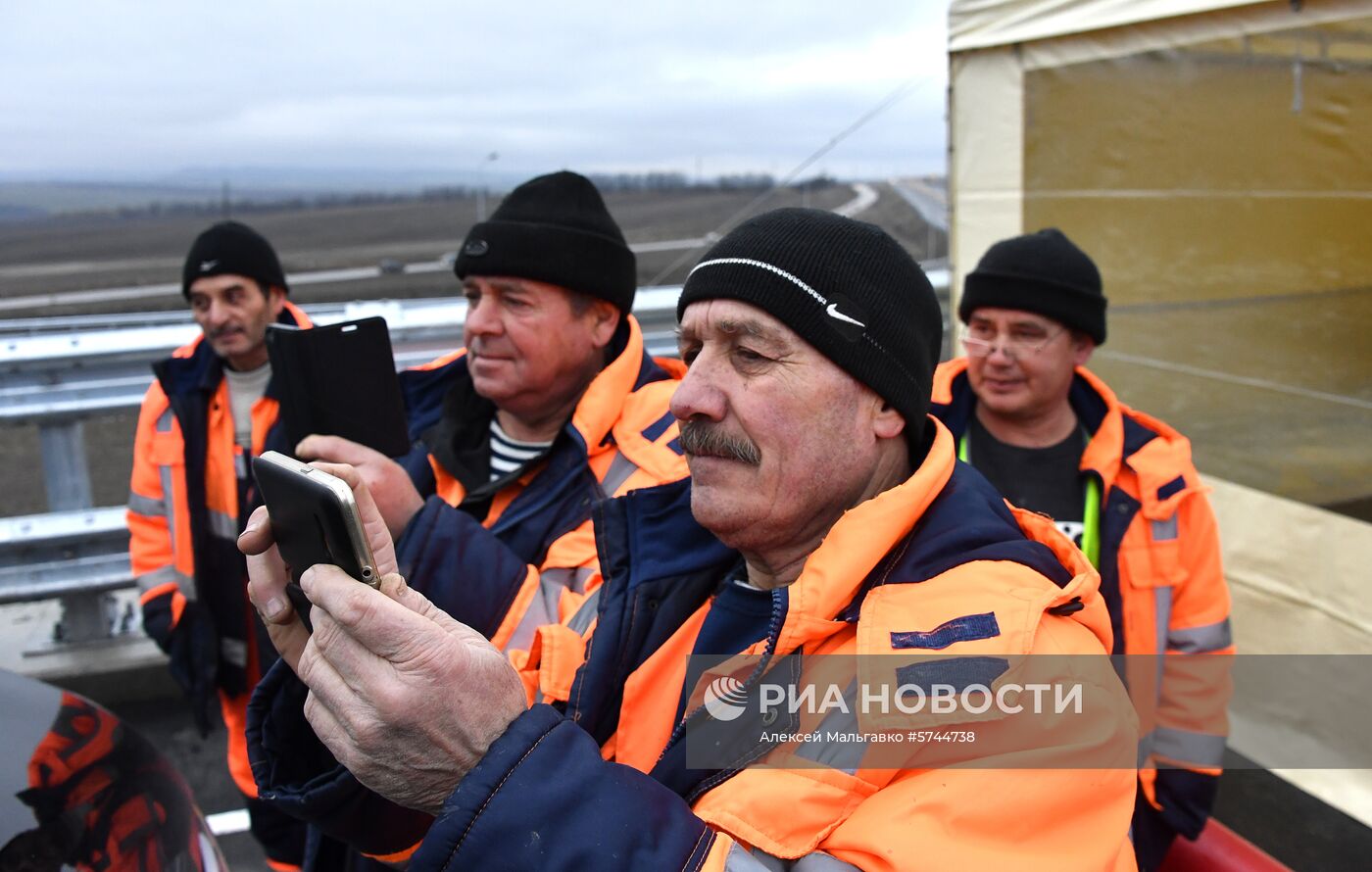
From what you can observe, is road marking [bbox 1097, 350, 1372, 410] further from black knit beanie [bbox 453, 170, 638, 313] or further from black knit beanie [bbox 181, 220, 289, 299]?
black knit beanie [bbox 181, 220, 289, 299]

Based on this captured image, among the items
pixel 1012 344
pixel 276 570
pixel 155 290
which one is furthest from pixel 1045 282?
pixel 155 290

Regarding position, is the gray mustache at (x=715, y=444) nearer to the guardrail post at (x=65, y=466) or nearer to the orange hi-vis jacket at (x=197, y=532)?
the orange hi-vis jacket at (x=197, y=532)

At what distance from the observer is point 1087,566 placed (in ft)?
4.62

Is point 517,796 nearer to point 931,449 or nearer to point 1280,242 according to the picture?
point 931,449

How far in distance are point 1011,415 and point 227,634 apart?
2.47 meters

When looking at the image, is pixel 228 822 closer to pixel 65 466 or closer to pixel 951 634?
pixel 65 466

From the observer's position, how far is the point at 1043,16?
4.01 metres

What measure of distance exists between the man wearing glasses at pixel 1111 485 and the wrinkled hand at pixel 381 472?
1.63 meters

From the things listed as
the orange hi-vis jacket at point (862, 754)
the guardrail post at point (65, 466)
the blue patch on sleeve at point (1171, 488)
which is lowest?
the guardrail post at point (65, 466)

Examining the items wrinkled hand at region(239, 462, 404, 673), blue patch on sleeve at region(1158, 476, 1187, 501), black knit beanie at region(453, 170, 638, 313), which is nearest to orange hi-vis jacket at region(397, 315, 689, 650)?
black knit beanie at region(453, 170, 638, 313)

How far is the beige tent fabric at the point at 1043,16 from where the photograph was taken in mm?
3529

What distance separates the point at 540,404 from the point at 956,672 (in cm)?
164

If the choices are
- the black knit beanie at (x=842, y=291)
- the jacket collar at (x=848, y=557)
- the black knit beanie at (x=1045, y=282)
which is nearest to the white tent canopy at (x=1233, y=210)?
the black knit beanie at (x=1045, y=282)

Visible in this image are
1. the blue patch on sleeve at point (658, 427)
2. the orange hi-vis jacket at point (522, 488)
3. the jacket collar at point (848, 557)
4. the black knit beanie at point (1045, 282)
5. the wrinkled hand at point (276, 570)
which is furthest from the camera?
the black knit beanie at point (1045, 282)
